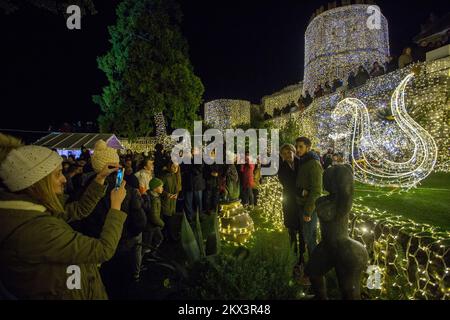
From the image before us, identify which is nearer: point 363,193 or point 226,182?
point 226,182

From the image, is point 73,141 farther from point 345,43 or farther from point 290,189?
point 345,43

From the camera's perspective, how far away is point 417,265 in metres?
2.98

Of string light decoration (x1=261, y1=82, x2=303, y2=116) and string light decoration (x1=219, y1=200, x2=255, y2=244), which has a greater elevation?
string light decoration (x1=261, y1=82, x2=303, y2=116)

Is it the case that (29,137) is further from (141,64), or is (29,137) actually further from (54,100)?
(141,64)

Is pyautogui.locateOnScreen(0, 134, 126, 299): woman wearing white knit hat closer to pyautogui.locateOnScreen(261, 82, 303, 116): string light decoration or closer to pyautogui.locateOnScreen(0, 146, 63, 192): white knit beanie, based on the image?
pyautogui.locateOnScreen(0, 146, 63, 192): white knit beanie

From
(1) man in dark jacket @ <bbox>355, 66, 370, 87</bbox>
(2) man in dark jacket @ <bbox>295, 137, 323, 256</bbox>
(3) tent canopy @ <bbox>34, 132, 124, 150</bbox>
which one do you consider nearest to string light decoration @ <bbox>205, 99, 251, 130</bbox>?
(3) tent canopy @ <bbox>34, 132, 124, 150</bbox>

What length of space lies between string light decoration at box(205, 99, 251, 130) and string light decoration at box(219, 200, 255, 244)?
134 feet

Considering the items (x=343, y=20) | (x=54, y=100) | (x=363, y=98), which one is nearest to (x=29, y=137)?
(x=54, y=100)

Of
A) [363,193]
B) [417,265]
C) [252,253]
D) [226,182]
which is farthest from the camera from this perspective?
[363,193]

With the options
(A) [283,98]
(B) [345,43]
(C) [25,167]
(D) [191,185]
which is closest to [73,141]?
(D) [191,185]

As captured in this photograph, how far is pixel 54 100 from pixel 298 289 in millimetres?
26997

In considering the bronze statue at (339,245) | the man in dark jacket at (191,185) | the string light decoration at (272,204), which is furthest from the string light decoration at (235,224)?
the bronze statue at (339,245)

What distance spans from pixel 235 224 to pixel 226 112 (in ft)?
139

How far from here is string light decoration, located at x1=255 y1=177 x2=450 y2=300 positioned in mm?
2762
